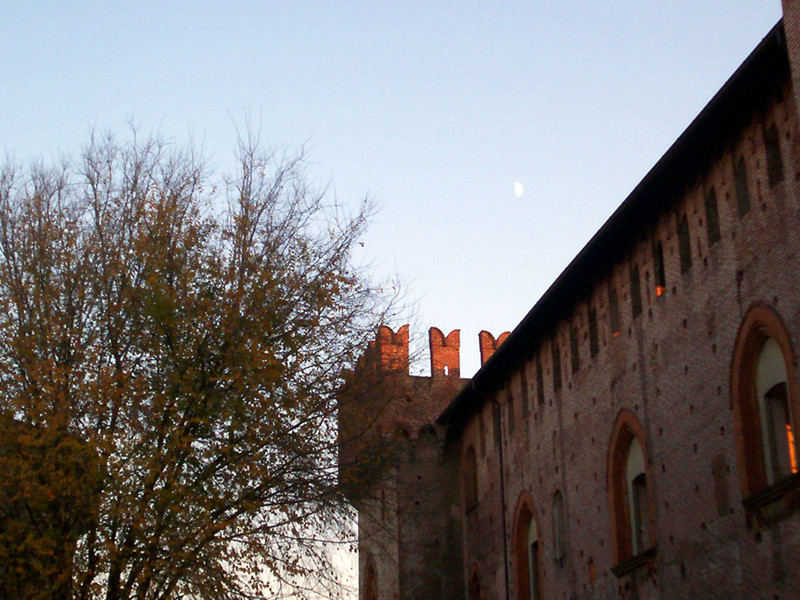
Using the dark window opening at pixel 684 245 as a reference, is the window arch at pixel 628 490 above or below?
below

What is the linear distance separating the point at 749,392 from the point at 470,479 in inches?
521

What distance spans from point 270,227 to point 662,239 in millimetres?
5166

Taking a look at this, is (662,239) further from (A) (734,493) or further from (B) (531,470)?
(B) (531,470)

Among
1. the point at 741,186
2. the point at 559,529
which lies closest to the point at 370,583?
the point at 559,529

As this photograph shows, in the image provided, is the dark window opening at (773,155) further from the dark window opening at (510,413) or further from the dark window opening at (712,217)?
the dark window opening at (510,413)

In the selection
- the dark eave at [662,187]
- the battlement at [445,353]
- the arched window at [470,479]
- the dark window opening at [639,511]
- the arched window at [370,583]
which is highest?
the battlement at [445,353]

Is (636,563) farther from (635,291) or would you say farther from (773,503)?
(773,503)

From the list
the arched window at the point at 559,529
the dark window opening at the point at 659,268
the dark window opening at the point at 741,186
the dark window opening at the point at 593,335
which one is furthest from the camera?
the arched window at the point at 559,529

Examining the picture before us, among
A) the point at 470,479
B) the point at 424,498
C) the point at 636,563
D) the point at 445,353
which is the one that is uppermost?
the point at 445,353

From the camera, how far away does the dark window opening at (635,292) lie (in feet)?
49.4

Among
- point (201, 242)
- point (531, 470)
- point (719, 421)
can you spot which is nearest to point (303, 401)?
point (201, 242)

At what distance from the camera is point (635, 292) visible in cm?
1519

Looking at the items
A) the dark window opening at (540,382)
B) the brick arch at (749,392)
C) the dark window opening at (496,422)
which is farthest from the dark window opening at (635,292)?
the dark window opening at (496,422)

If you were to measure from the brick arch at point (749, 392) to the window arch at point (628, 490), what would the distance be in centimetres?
266
